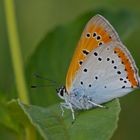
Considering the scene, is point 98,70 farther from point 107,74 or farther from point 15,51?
point 15,51

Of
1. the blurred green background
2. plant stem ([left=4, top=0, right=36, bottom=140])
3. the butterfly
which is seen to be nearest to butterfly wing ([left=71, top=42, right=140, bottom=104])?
the butterfly

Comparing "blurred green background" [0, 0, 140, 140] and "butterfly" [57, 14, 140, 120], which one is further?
"blurred green background" [0, 0, 140, 140]

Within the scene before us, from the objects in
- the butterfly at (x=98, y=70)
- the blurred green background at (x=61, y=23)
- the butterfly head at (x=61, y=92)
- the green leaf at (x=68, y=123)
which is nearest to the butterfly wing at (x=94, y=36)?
the butterfly at (x=98, y=70)

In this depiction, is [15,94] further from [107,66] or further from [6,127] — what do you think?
[107,66]

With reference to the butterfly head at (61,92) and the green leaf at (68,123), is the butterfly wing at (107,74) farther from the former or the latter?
the green leaf at (68,123)

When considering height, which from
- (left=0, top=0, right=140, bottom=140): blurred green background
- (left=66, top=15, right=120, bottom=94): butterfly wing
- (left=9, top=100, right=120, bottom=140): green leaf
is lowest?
(left=0, top=0, right=140, bottom=140): blurred green background

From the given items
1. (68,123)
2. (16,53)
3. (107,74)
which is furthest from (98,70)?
(68,123)

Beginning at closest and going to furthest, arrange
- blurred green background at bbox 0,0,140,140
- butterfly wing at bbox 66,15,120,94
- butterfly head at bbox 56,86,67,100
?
butterfly wing at bbox 66,15,120,94 → butterfly head at bbox 56,86,67,100 → blurred green background at bbox 0,0,140,140

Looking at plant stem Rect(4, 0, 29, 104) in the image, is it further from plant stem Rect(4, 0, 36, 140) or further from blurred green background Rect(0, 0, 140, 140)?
blurred green background Rect(0, 0, 140, 140)
